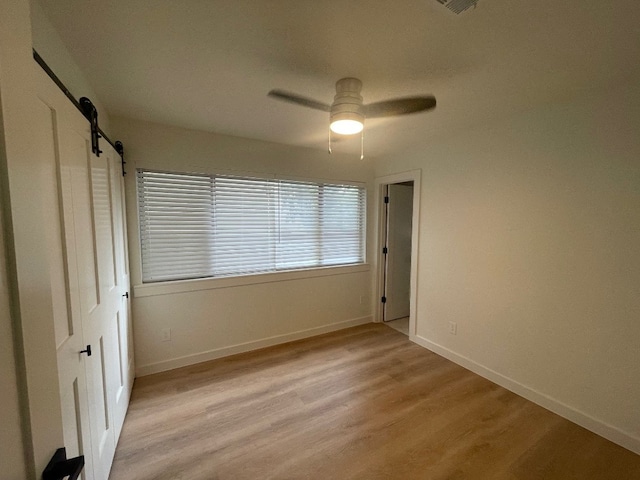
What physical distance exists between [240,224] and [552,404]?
10.3ft

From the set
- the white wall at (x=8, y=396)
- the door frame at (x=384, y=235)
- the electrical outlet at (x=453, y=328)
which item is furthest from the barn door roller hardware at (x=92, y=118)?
the electrical outlet at (x=453, y=328)

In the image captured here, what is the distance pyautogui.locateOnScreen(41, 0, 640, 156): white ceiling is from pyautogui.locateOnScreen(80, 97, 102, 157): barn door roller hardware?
0.97ft

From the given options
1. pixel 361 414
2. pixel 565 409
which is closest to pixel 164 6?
pixel 361 414

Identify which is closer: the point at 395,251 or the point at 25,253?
the point at 25,253

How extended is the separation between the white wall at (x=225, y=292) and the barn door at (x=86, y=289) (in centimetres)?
58

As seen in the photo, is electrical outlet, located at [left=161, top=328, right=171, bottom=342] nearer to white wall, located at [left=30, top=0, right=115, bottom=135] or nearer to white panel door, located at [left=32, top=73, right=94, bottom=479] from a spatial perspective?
white panel door, located at [left=32, top=73, right=94, bottom=479]

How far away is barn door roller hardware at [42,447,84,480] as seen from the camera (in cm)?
56

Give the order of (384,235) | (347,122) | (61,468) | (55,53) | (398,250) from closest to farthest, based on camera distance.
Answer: (61,468) < (55,53) < (347,122) < (384,235) < (398,250)

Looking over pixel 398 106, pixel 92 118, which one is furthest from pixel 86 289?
pixel 398 106

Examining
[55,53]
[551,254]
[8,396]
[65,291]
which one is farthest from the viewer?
[551,254]

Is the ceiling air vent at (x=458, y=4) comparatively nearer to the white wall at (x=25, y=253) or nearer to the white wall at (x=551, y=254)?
the white wall at (x=25, y=253)

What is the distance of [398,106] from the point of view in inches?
65.2

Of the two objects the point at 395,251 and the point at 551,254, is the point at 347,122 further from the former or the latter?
the point at 395,251

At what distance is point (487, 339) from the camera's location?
2551 millimetres
